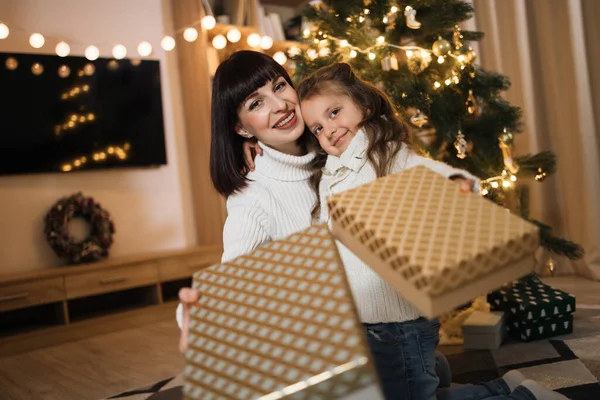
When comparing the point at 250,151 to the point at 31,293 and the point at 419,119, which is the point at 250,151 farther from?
the point at 31,293

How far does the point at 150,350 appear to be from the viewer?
2.95m

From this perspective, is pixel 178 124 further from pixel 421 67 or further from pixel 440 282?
pixel 440 282

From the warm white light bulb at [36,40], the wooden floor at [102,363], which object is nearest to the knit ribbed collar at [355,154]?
the wooden floor at [102,363]

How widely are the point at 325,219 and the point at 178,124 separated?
3.03 metres

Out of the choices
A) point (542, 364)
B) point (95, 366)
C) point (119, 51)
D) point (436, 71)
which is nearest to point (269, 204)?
point (542, 364)

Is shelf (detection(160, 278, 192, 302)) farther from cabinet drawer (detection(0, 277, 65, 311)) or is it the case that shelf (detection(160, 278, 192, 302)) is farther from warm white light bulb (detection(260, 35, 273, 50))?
warm white light bulb (detection(260, 35, 273, 50))

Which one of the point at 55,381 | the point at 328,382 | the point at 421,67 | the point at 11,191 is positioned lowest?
the point at 55,381

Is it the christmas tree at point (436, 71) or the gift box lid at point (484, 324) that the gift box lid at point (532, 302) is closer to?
the gift box lid at point (484, 324)

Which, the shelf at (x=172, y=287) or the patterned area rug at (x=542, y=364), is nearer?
the patterned area rug at (x=542, y=364)

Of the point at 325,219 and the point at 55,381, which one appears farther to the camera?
the point at 55,381

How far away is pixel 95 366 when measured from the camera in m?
2.78

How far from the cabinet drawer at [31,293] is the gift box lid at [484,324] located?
2125mm

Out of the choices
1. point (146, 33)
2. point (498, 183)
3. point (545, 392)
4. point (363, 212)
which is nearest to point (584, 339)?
point (498, 183)

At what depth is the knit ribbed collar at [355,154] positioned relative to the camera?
4.18 ft
